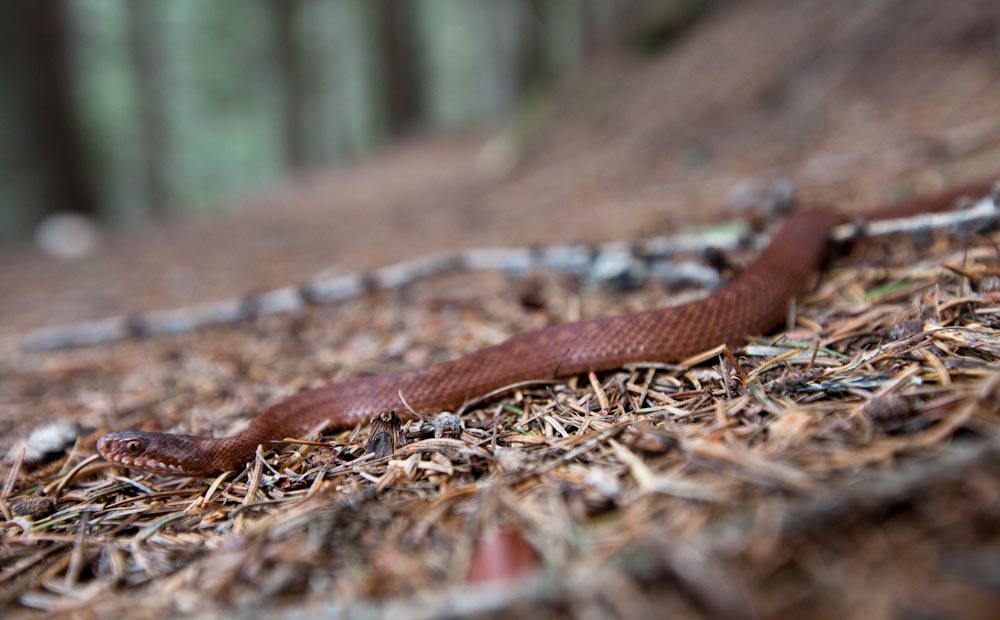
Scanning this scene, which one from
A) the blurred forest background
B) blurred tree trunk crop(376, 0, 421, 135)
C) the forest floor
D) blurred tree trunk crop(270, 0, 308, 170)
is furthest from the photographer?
blurred tree trunk crop(270, 0, 308, 170)

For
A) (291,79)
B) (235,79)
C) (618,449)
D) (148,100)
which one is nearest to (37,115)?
(291,79)

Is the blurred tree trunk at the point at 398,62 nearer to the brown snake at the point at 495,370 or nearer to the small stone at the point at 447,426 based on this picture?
the brown snake at the point at 495,370

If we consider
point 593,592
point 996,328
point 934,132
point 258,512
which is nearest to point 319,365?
point 258,512

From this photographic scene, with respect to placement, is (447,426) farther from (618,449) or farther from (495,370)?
(618,449)

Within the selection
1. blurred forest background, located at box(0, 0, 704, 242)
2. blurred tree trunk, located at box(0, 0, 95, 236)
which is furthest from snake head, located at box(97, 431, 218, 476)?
blurred tree trunk, located at box(0, 0, 95, 236)

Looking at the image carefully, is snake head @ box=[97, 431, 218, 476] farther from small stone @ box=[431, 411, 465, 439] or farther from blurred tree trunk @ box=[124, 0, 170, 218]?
blurred tree trunk @ box=[124, 0, 170, 218]

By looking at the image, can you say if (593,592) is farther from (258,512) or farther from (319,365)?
(319,365)

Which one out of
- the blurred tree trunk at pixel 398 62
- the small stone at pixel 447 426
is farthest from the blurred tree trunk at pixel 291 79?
the small stone at pixel 447 426
